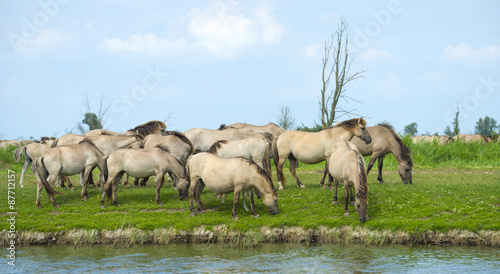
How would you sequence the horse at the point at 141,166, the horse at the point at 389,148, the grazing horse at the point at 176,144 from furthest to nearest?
the horse at the point at 389,148 → the grazing horse at the point at 176,144 → the horse at the point at 141,166

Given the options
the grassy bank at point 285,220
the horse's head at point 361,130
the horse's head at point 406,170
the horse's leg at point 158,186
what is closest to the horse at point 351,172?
the grassy bank at point 285,220

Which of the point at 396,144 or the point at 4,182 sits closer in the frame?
the point at 396,144

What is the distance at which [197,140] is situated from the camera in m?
19.1

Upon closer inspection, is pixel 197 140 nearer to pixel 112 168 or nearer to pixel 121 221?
pixel 112 168

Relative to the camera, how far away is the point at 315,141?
52.0ft

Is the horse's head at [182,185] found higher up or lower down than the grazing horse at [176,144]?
lower down

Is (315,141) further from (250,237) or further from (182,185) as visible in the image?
(250,237)

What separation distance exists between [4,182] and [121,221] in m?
12.0

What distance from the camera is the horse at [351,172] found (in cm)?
1163

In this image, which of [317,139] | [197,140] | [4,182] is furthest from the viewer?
[4,182]

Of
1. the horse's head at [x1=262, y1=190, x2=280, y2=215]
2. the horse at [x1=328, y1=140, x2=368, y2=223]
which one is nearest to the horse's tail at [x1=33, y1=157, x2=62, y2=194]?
the horse's head at [x1=262, y1=190, x2=280, y2=215]

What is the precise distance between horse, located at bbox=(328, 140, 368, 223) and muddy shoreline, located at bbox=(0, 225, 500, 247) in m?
0.64

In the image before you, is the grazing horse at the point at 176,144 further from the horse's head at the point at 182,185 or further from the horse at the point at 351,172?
the horse at the point at 351,172

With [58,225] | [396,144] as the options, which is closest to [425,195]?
[396,144]
